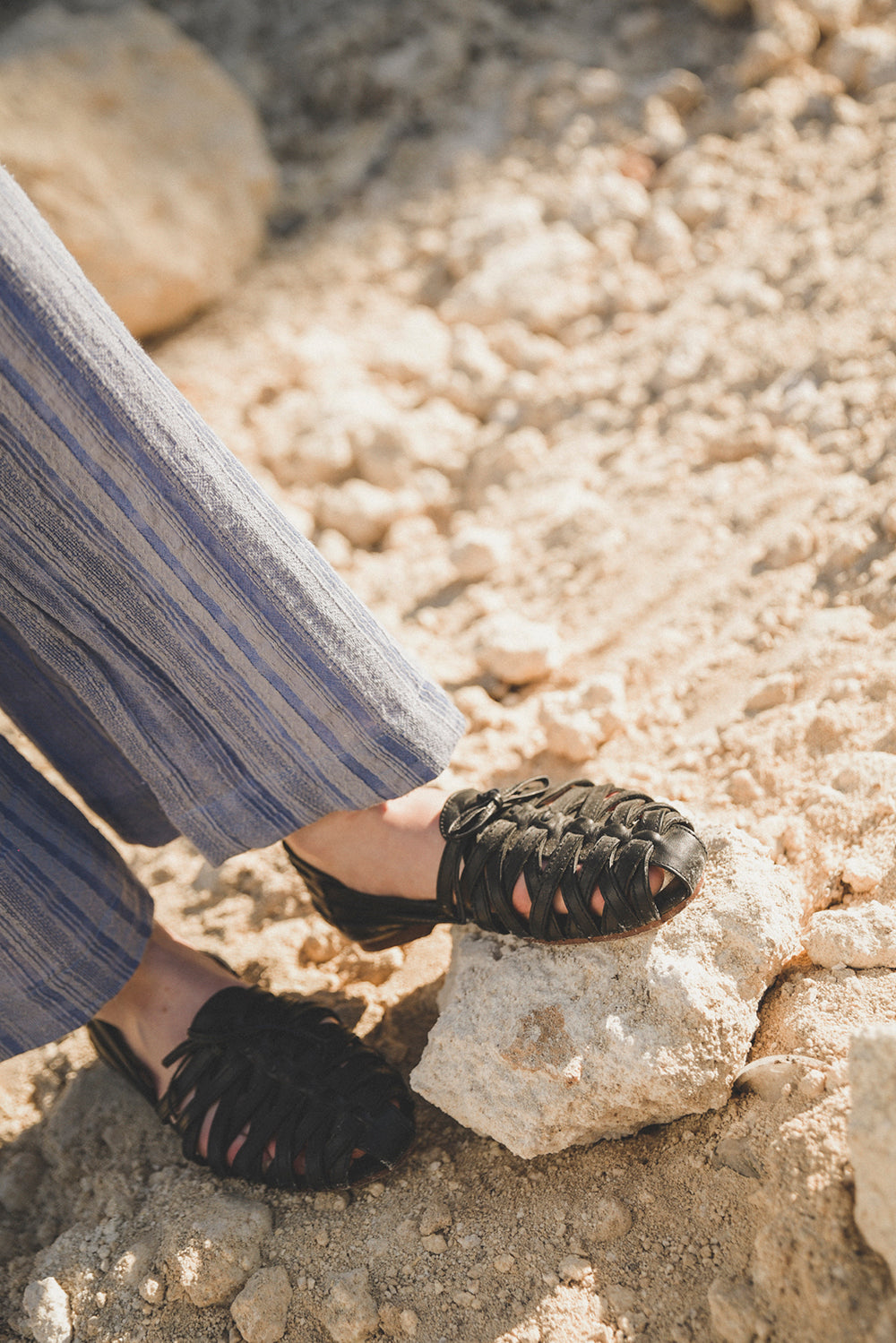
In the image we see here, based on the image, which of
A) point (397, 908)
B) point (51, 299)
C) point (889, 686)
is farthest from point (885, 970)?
point (51, 299)

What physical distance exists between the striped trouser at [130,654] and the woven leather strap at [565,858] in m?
0.10

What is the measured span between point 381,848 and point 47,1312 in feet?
1.82

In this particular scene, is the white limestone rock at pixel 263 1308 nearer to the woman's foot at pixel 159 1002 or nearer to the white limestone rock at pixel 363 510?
the woman's foot at pixel 159 1002

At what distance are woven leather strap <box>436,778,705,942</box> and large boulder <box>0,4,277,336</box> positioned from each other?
5.88 feet

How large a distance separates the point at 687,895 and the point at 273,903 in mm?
654

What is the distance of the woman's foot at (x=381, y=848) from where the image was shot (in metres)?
1.02

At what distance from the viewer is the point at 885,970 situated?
2.99ft

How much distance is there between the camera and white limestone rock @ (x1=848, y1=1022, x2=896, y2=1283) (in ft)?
2.29

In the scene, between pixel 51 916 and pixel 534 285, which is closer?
pixel 51 916

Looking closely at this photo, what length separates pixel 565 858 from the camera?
954 mm

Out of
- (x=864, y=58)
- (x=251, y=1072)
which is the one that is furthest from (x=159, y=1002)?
(x=864, y=58)

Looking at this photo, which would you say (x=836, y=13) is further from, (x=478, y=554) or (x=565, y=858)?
(x=565, y=858)

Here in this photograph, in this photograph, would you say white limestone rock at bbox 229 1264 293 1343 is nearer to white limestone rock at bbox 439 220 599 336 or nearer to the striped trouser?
the striped trouser

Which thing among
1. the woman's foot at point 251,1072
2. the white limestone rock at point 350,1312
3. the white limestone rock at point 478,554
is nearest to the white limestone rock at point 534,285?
the white limestone rock at point 478,554
